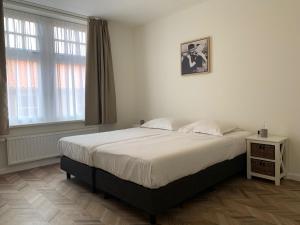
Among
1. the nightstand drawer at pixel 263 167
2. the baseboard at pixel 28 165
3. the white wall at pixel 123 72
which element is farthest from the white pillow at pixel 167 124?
the baseboard at pixel 28 165

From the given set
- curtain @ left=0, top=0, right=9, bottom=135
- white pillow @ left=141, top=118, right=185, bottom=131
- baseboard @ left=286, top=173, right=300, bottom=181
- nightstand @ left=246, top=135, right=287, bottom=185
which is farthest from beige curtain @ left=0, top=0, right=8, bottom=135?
baseboard @ left=286, top=173, right=300, bottom=181

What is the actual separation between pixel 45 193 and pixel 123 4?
298cm

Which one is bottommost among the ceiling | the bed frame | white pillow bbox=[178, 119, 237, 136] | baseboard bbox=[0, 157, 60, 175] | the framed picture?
baseboard bbox=[0, 157, 60, 175]

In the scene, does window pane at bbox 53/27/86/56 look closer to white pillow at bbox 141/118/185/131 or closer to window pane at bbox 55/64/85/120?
window pane at bbox 55/64/85/120

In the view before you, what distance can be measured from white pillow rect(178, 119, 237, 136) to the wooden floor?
66cm

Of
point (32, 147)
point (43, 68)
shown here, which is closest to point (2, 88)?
point (43, 68)

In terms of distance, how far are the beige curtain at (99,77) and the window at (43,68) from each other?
22 centimetres

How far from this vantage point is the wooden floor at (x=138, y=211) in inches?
84.3

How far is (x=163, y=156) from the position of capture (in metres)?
2.15

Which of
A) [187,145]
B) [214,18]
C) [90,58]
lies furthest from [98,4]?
[187,145]

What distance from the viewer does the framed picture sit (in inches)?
147

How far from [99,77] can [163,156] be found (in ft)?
8.77

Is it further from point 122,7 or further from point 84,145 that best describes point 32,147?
point 122,7

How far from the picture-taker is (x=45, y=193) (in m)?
2.81
